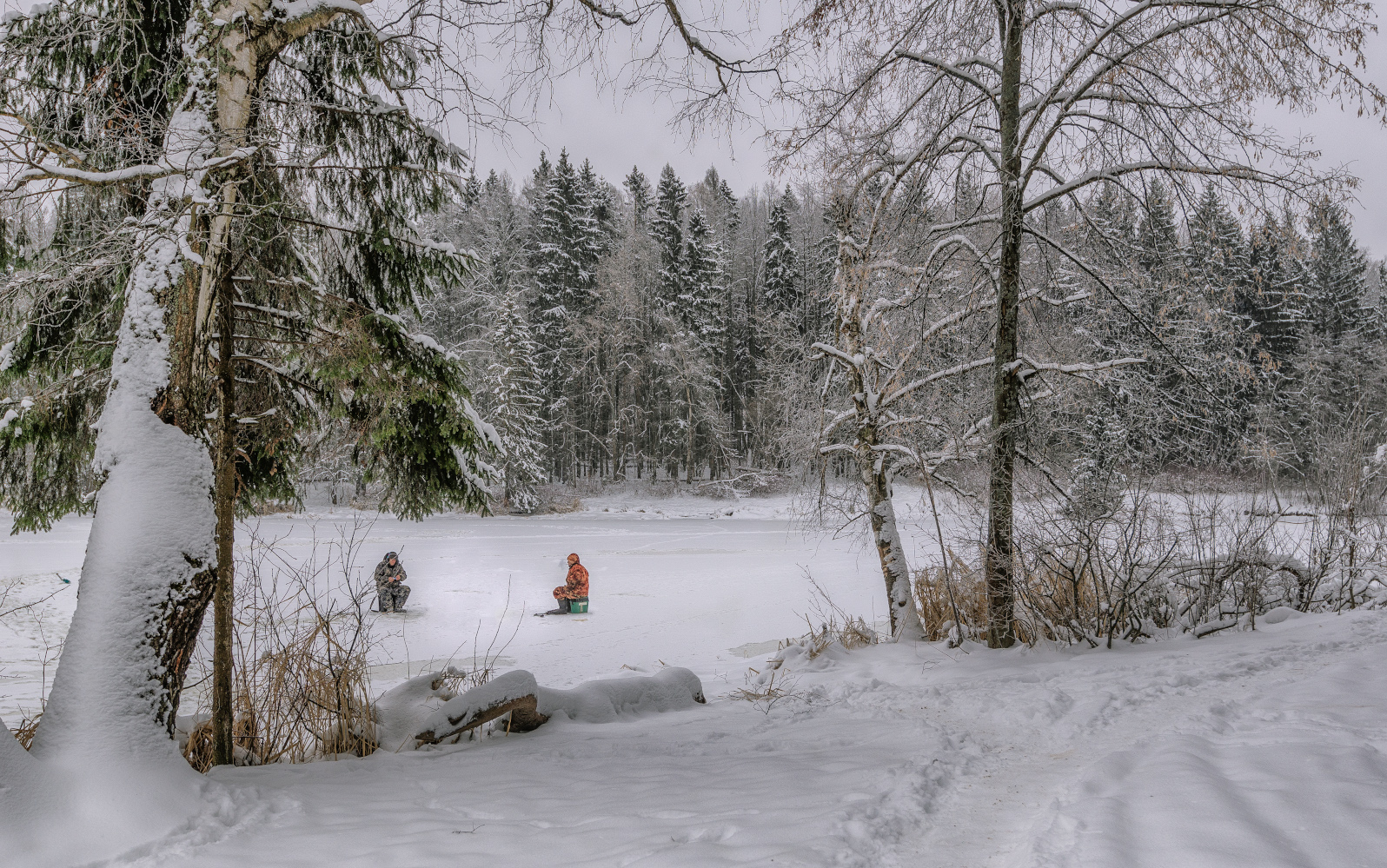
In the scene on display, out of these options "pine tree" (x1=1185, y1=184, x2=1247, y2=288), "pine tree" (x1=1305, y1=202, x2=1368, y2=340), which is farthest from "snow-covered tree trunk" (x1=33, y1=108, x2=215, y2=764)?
"pine tree" (x1=1305, y1=202, x2=1368, y2=340)

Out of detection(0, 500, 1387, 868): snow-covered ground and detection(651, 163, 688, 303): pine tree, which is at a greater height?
detection(651, 163, 688, 303): pine tree

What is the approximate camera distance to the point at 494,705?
Answer: 14.1 feet

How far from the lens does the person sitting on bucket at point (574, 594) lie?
11430 mm

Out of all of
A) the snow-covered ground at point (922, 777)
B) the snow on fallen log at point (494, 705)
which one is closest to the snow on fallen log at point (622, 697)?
the snow on fallen log at point (494, 705)

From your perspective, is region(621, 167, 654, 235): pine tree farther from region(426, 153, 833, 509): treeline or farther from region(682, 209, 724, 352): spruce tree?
region(682, 209, 724, 352): spruce tree

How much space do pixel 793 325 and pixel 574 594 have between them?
247 inches

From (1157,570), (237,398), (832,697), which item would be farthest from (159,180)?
(1157,570)

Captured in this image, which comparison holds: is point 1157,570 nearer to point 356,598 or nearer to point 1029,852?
point 1029,852

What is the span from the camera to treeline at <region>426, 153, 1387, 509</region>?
5.65 m

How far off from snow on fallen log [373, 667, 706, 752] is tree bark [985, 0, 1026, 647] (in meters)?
2.85

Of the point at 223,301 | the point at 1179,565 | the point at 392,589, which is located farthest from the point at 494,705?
the point at 392,589

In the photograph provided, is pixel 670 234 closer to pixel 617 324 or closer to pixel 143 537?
pixel 617 324

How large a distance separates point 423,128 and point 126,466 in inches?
98.1

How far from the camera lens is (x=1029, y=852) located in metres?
2.31
